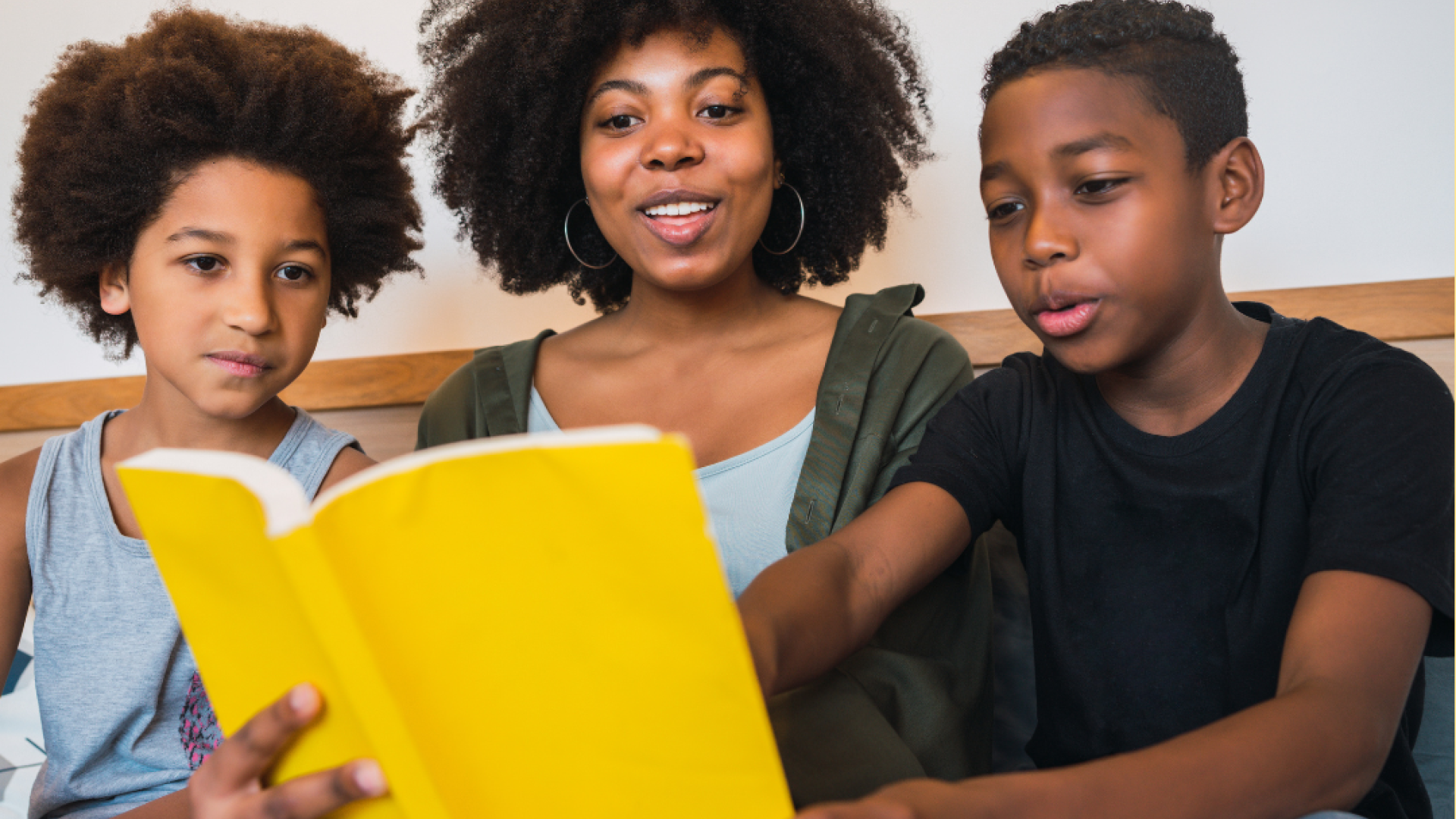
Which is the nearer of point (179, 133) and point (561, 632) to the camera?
point (561, 632)

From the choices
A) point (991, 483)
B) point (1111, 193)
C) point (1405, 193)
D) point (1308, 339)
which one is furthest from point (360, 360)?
point (1405, 193)

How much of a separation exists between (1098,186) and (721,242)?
43cm

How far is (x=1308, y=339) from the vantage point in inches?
33.8

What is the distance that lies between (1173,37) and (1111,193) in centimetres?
16

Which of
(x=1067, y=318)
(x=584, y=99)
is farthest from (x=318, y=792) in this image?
(x=584, y=99)

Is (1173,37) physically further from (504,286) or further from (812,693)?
(504,286)

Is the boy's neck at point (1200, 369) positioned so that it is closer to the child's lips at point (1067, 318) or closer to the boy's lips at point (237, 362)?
the child's lips at point (1067, 318)

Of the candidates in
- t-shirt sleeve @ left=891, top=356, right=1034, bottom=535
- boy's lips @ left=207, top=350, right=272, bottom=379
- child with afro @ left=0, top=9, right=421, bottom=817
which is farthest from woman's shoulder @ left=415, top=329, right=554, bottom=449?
→ t-shirt sleeve @ left=891, top=356, right=1034, bottom=535

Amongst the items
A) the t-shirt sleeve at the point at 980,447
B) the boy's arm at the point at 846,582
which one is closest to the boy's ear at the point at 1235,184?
the t-shirt sleeve at the point at 980,447

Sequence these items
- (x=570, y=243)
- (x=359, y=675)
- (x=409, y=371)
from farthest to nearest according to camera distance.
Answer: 1. (x=409, y=371)
2. (x=570, y=243)
3. (x=359, y=675)

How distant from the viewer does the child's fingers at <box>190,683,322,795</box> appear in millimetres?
510

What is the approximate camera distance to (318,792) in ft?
1.73

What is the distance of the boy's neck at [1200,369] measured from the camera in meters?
0.88

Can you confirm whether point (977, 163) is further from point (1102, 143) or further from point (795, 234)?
point (1102, 143)
